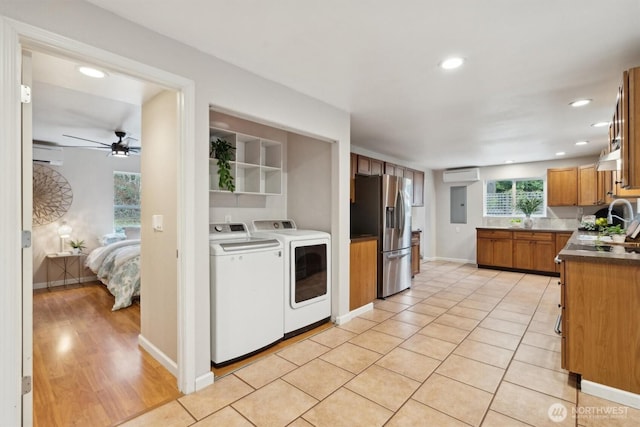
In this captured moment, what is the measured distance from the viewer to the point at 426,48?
6.99 ft

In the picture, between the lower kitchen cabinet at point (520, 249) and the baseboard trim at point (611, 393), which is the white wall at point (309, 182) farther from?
the lower kitchen cabinet at point (520, 249)

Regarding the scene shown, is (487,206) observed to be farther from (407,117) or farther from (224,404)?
(224,404)

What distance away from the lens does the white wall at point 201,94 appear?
Answer: 1.60 metres

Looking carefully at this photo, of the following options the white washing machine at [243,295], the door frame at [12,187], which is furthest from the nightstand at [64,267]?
the door frame at [12,187]

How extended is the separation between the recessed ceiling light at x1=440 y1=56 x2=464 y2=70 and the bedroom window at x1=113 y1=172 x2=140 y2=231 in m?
6.09

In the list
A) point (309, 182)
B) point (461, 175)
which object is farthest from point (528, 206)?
point (309, 182)

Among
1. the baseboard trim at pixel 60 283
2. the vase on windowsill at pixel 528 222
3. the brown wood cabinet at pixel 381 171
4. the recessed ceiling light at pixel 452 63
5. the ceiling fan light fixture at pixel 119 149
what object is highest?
the recessed ceiling light at pixel 452 63

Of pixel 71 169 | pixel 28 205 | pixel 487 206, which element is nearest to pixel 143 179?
pixel 28 205

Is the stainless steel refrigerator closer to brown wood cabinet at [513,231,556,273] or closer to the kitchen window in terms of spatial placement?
brown wood cabinet at [513,231,556,273]

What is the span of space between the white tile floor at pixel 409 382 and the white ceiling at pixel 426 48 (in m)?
2.38

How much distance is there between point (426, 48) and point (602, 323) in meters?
2.25

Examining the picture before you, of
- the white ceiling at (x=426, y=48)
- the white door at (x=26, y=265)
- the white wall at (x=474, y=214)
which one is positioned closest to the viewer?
the white door at (x=26, y=265)

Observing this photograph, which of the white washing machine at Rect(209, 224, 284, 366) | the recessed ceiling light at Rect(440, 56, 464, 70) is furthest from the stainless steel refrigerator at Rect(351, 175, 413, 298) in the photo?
the recessed ceiling light at Rect(440, 56, 464, 70)

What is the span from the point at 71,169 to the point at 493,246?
8.32m
